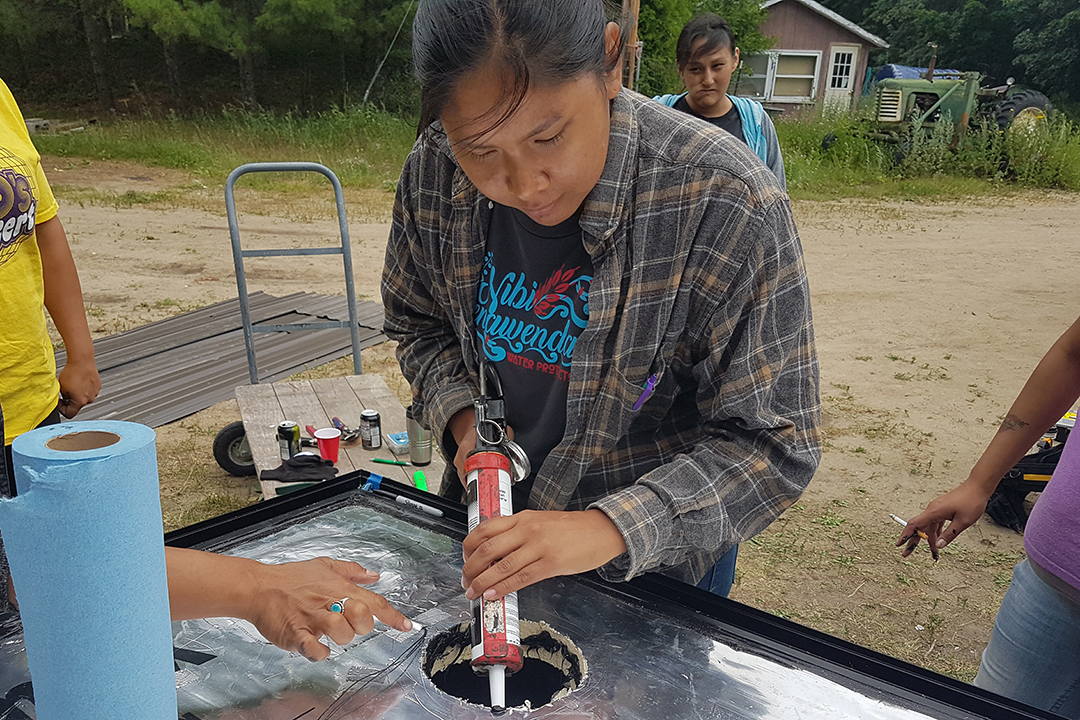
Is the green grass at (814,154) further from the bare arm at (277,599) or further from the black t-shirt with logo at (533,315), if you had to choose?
the bare arm at (277,599)

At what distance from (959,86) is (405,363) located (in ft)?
44.6

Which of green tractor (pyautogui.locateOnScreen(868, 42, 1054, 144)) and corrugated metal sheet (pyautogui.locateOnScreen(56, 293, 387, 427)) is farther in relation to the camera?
green tractor (pyautogui.locateOnScreen(868, 42, 1054, 144))

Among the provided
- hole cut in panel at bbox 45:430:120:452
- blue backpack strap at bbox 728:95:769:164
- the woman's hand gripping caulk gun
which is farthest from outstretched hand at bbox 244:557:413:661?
blue backpack strap at bbox 728:95:769:164

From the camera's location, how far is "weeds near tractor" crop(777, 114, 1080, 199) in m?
11.0

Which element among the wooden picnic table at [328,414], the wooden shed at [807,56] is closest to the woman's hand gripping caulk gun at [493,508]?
the wooden picnic table at [328,414]

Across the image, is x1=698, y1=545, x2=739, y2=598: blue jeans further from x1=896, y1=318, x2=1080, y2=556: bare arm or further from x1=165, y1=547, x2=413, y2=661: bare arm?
x1=165, y1=547, x2=413, y2=661: bare arm

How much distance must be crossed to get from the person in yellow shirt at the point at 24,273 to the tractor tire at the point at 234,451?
4.94 feet

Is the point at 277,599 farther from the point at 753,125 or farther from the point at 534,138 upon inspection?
the point at 753,125

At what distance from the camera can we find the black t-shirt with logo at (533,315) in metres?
1.16

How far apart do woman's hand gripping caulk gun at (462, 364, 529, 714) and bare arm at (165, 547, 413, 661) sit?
0.14 meters

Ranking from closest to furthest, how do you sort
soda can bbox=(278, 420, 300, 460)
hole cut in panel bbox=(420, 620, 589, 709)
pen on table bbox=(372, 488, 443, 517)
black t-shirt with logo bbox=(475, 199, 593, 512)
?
hole cut in panel bbox=(420, 620, 589, 709), black t-shirt with logo bbox=(475, 199, 593, 512), pen on table bbox=(372, 488, 443, 517), soda can bbox=(278, 420, 300, 460)

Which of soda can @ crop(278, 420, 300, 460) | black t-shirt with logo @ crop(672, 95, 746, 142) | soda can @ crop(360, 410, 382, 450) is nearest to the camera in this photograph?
soda can @ crop(278, 420, 300, 460)

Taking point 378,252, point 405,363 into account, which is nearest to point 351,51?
point 378,252

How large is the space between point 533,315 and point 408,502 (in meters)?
0.36
